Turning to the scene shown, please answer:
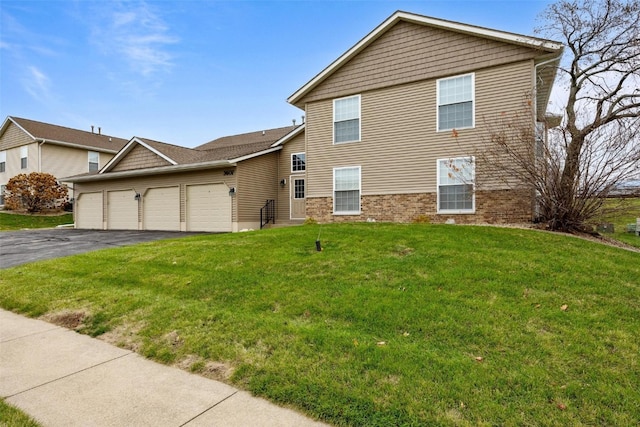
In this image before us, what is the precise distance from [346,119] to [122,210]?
13.2 metres

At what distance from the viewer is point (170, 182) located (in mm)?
16719

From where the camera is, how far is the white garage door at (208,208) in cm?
1518

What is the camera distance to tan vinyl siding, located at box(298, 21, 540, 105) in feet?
35.0

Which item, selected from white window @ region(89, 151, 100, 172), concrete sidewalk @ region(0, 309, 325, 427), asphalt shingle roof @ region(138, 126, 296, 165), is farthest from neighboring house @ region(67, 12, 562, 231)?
white window @ region(89, 151, 100, 172)

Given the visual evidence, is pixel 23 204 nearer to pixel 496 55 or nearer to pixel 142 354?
pixel 142 354

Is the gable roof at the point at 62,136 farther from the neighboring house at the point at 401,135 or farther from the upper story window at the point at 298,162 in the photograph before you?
the upper story window at the point at 298,162

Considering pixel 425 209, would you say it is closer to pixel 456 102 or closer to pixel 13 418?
pixel 456 102

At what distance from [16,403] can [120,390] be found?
764mm

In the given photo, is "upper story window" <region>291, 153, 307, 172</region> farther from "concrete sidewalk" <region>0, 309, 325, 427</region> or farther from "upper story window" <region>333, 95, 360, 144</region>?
"concrete sidewalk" <region>0, 309, 325, 427</region>

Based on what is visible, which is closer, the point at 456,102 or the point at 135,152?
the point at 456,102

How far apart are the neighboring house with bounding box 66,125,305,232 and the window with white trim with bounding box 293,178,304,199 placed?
0.16 feet

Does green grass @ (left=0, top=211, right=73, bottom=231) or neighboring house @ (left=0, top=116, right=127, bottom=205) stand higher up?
neighboring house @ (left=0, top=116, right=127, bottom=205)

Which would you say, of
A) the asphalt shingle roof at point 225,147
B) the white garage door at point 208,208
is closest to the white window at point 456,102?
the asphalt shingle roof at point 225,147

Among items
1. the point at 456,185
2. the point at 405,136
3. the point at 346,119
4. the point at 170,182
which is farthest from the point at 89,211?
the point at 456,185
